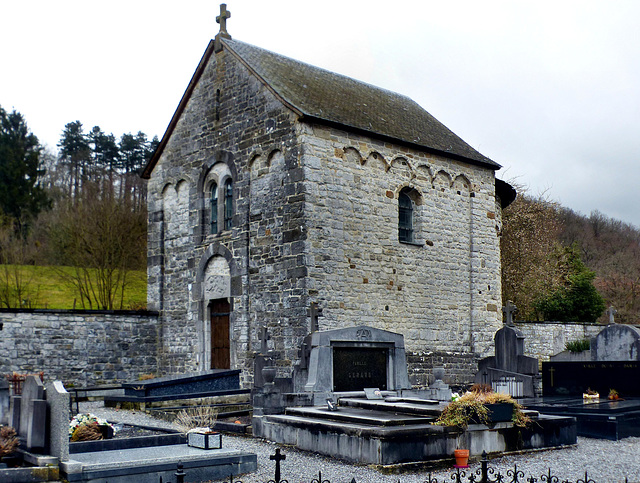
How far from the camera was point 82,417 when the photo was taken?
32.7 feet

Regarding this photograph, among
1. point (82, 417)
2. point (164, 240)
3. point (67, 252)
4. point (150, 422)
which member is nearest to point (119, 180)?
point (67, 252)

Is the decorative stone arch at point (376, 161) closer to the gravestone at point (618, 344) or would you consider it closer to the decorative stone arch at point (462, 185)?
the decorative stone arch at point (462, 185)

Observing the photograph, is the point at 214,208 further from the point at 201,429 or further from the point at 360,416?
the point at 201,429

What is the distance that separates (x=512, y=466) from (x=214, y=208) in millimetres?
13172

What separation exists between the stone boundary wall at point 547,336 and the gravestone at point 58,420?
20.5 metres

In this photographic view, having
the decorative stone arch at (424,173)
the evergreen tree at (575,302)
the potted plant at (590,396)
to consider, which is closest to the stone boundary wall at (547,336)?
the evergreen tree at (575,302)

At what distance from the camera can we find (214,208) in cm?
2084

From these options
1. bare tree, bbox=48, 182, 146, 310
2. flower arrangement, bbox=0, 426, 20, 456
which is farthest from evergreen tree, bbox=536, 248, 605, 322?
flower arrangement, bbox=0, 426, 20, 456

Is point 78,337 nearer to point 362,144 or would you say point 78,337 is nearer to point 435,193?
point 362,144

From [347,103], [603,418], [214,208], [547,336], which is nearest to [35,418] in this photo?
[603,418]

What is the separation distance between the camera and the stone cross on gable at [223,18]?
2125cm

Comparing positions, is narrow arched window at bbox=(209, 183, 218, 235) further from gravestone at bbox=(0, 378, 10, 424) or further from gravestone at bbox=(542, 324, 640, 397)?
gravestone at bbox=(0, 378, 10, 424)

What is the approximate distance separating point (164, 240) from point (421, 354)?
28.8 ft

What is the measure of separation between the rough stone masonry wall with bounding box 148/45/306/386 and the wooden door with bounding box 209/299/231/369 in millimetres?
291
